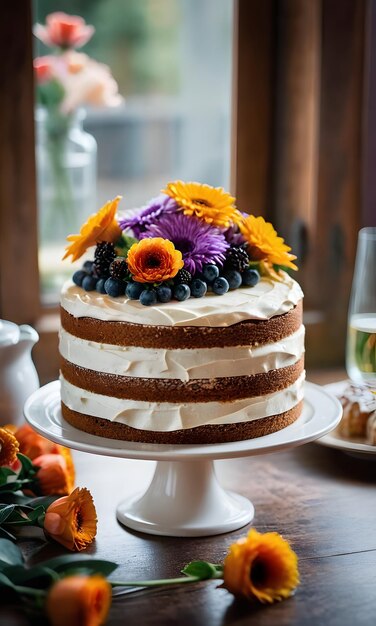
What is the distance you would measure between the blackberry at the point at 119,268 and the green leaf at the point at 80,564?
0.33 m

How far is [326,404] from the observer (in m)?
1.28

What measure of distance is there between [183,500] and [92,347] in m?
0.24

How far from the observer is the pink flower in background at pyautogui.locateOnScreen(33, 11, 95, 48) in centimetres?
170

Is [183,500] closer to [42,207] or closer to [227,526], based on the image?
[227,526]

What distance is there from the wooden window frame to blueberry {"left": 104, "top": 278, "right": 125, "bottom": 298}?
0.58 m

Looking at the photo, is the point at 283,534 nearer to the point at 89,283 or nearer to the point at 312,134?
the point at 89,283

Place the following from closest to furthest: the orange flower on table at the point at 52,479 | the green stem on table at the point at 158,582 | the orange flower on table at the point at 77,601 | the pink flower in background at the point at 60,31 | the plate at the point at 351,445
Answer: the orange flower on table at the point at 77,601, the green stem on table at the point at 158,582, the orange flower on table at the point at 52,479, the plate at the point at 351,445, the pink flower in background at the point at 60,31

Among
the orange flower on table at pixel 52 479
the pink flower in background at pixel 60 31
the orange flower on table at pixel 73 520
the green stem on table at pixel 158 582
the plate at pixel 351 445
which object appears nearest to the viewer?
the green stem on table at pixel 158 582

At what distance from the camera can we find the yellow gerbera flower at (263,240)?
1.21m

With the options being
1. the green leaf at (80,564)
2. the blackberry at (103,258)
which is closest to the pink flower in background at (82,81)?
the blackberry at (103,258)

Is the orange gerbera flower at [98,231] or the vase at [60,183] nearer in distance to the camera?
the orange gerbera flower at [98,231]

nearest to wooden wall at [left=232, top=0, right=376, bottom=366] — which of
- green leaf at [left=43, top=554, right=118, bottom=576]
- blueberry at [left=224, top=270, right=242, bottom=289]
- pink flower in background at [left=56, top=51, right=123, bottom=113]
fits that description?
pink flower in background at [left=56, top=51, right=123, bottom=113]

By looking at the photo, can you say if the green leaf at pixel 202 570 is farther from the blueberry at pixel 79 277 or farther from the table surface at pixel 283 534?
the blueberry at pixel 79 277

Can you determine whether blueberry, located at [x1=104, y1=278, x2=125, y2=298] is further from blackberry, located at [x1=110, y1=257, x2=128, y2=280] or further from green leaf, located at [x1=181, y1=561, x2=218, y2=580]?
green leaf, located at [x1=181, y1=561, x2=218, y2=580]
